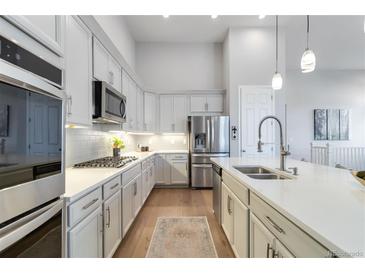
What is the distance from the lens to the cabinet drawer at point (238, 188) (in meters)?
1.64

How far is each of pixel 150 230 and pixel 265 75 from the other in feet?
12.7

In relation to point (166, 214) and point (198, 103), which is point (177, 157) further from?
point (166, 214)

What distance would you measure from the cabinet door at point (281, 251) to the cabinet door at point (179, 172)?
3916mm

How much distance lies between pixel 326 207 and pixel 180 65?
5127 mm

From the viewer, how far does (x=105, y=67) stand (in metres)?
2.66

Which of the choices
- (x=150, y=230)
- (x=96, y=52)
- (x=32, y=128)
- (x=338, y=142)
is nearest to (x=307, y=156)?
(x=338, y=142)

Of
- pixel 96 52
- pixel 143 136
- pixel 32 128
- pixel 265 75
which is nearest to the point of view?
pixel 32 128

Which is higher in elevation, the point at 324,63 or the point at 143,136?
the point at 324,63

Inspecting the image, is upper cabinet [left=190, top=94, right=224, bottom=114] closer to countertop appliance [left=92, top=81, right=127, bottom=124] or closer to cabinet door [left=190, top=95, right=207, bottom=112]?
cabinet door [left=190, top=95, right=207, bottom=112]
